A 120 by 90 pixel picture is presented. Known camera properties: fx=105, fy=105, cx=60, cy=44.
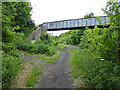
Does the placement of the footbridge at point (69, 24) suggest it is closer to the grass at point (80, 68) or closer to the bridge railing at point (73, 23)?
the bridge railing at point (73, 23)

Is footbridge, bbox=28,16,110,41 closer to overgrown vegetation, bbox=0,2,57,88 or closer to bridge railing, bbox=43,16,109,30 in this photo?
bridge railing, bbox=43,16,109,30

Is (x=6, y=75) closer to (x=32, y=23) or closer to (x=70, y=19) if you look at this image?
(x=32, y=23)

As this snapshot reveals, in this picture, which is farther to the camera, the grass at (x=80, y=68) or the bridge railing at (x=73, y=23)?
the bridge railing at (x=73, y=23)

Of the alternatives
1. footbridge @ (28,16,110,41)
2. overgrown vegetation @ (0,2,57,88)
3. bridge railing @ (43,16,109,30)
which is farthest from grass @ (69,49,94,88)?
bridge railing @ (43,16,109,30)

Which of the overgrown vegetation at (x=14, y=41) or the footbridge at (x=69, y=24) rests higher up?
the footbridge at (x=69, y=24)

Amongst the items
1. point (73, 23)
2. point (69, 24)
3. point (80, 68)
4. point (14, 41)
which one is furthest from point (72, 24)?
point (80, 68)

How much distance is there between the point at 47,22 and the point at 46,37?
909 centimetres

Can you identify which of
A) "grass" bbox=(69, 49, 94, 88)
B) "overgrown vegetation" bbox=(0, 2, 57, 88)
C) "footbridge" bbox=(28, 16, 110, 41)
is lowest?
"grass" bbox=(69, 49, 94, 88)

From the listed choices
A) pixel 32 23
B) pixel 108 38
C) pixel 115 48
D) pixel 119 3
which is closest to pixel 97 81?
pixel 115 48

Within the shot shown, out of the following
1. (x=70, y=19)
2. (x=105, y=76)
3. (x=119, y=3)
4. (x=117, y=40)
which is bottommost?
(x=105, y=76)

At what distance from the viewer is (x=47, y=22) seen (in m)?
26.2

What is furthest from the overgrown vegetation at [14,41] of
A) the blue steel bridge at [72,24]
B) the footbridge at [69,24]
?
the blue steel bridge at [72,24]

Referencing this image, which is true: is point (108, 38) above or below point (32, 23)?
below

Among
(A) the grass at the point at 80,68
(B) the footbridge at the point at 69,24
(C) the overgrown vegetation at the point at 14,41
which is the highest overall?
(B) the footbridge at the point at 69,24
